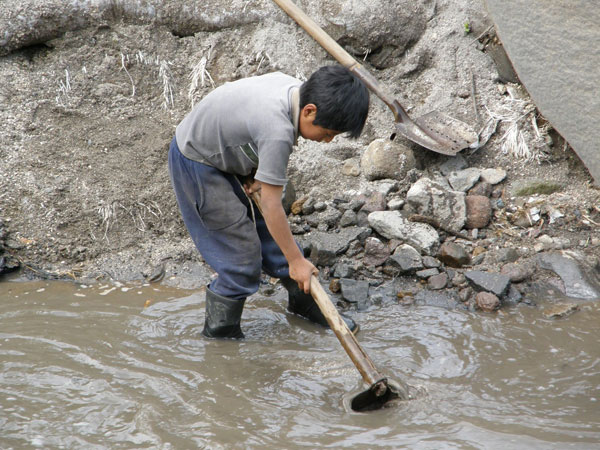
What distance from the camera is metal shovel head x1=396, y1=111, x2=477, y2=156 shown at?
4559 millimetres

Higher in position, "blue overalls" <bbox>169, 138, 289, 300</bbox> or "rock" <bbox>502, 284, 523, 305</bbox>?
"blue overalls" <bbox>169, 138, 289, 300</bbox>

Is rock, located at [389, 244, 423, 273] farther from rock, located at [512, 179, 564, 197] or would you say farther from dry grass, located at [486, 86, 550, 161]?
dry grass, located at [486, 86, 550, 161]

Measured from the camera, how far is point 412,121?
474 cm

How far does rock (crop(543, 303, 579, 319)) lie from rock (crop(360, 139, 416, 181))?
5.06 feet

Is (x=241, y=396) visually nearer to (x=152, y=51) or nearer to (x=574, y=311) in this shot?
(x=574, y=311)

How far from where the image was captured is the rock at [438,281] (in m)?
3.78

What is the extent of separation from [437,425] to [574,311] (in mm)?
1493

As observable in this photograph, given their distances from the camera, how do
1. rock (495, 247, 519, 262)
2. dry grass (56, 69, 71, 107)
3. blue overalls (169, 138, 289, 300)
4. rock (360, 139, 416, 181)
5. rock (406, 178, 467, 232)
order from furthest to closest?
dry grass (56, 69, 71, 107)
rock (360, 139, 416, 181)
rock (406, 178, 467, 232)
rock (495, 247, 519, 262)
blue overalls (169, 138, 289, 300)

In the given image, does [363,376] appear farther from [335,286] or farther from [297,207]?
[297,207]

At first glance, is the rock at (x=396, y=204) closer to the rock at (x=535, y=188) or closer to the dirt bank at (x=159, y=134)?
the dirt bank at (x=159, y=134)

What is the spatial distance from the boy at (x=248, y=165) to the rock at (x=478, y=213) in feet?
4.42

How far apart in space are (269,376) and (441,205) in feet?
6.22

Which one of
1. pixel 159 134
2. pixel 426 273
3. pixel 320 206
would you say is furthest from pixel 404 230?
pixel 159 134

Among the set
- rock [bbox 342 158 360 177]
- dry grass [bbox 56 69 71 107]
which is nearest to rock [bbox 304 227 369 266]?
rock [bbox 342 158 360 177]
